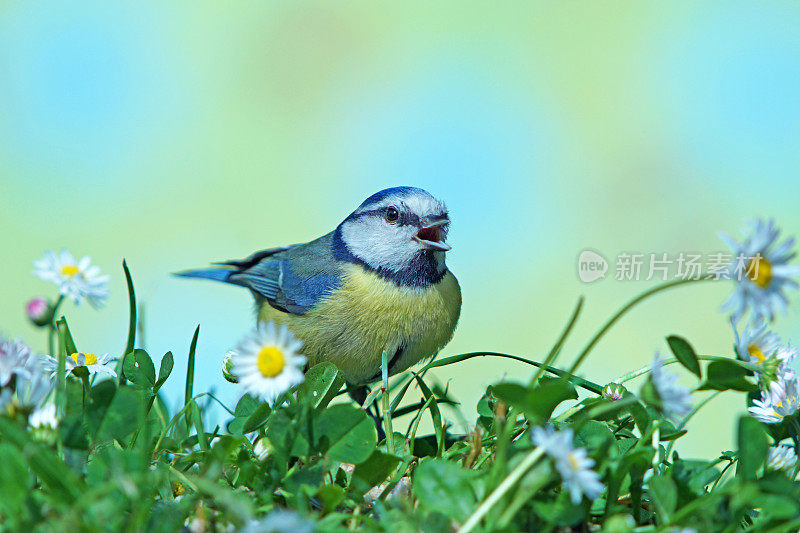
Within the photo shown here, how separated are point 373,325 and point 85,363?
0.72 m

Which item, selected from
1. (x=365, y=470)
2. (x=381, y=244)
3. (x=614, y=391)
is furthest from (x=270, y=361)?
(x=381, y=244)

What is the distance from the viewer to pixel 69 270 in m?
1.30

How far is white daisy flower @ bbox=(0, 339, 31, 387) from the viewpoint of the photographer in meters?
0.97

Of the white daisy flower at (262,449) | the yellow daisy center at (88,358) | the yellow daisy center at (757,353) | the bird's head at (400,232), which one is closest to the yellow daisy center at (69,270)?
the yellow daisy center at (88,358)

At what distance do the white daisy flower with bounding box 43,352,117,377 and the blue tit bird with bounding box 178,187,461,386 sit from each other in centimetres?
61

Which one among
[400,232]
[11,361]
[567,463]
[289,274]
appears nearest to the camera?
[567,463]

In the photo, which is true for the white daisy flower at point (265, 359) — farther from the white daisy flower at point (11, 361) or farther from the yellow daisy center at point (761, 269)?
the yellow daisy center at point (761, 269)

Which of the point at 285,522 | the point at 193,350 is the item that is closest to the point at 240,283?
the point at 193,350

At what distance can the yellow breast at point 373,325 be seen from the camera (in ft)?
5.92

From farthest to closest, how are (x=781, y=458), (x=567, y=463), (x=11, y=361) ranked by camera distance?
(x=781, y=458)
(x=11, y=361)
(x=567, y=463)

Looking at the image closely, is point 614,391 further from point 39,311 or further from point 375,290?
point 39,311

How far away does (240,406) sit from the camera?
4.34ft

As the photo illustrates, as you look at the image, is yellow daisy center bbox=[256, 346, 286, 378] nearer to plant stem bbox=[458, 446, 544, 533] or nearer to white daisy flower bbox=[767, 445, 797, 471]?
plant stem bbox=[458, 446, 544, 533]

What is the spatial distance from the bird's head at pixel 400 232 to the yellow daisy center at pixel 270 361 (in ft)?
3.02
